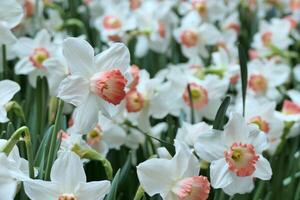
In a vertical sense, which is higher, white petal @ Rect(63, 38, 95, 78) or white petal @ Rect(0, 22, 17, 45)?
white petal @ Rect(63, 38, 95, 78)

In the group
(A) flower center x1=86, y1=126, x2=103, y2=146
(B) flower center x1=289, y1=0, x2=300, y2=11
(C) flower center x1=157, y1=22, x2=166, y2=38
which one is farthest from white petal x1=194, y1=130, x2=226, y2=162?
(B) flower center x1=289, y1=0, x2=300, y2=11

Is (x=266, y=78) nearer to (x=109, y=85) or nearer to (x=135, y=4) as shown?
(x=135, y=4)

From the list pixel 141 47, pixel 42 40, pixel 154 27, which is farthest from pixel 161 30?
pixel 42 40

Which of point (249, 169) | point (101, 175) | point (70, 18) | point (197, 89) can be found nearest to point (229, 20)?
point (70, 18)

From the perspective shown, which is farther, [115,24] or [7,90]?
[115,24]

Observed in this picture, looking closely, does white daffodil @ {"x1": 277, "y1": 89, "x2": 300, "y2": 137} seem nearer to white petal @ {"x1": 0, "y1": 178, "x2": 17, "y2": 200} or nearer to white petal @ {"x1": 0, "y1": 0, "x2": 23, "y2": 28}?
white petal @ {"x1": 0, "y1": 0, "x2": 23, "y2": 28}

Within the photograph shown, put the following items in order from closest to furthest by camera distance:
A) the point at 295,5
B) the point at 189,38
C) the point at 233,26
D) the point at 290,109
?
1. the point at 290,109
2. the point at 189,38
3. the point at 233,26
4. the point at 295,5
